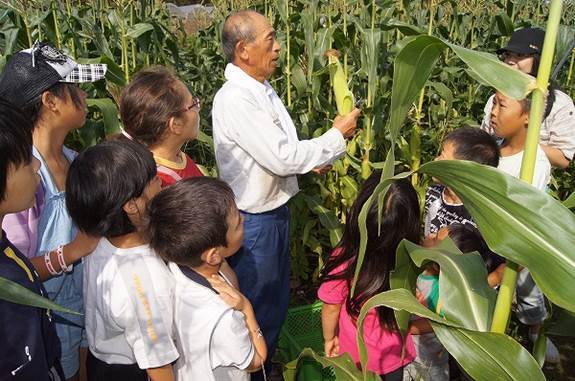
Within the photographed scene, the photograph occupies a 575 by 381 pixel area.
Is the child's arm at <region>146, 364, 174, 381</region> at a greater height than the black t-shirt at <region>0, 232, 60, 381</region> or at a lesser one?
lesser

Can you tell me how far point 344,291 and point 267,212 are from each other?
744 mm

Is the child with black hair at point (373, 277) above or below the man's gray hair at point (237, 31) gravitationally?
below

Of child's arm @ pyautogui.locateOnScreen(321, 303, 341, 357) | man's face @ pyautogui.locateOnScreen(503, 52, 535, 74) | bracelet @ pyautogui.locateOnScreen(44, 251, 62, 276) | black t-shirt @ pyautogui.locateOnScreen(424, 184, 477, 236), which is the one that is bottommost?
child's arm @ pyautogui.locateOnScreen(321, 303, 341, 357)

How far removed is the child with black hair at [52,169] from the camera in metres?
2.07

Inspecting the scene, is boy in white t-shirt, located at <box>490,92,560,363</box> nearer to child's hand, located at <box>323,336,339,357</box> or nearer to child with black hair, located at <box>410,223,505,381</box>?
child with black hair, located at <box>410,223,505,381</box>

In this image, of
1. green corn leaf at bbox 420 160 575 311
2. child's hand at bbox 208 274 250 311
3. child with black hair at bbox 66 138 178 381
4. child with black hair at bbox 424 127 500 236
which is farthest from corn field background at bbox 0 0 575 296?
green corn leaf at bbox 420 160 575 311


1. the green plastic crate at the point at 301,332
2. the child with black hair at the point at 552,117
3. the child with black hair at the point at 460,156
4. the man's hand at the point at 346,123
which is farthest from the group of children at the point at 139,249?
the child with black hair at the point at 552,117

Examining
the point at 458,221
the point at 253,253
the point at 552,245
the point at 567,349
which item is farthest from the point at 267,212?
the point at 567,349

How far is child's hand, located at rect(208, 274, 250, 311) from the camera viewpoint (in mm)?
1849

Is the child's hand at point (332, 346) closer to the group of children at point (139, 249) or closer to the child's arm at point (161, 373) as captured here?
the group of children at point (139, 249)

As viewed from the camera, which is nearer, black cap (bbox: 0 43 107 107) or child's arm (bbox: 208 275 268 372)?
child's arm (bbox: 208 275 268 372)

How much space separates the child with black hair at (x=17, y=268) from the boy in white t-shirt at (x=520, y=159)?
6.39 feet

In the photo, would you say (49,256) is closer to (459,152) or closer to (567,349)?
(459,152)

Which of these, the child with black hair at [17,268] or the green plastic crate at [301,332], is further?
the green plastic crate at [301,332]
